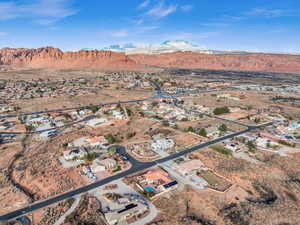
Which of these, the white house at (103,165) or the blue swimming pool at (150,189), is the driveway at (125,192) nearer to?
the blue swimming pool at (150,189)

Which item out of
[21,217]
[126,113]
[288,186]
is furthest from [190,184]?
[126,113]

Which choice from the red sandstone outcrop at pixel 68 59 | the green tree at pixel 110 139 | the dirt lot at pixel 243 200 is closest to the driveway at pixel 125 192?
the dirt lot at pixel 243 200

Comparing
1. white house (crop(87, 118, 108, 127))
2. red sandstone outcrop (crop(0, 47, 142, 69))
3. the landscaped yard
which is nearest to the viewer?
the landscaped yard

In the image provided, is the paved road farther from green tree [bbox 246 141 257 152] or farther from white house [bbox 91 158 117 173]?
green tree [bbox 246 141 257 152]

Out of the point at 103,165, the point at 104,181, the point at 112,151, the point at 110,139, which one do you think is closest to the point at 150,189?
the point at 104,181

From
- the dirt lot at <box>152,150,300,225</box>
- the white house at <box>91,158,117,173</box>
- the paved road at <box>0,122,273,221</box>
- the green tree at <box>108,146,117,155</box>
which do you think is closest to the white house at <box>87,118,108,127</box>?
the green tree at <box>108,146,117,155</box>

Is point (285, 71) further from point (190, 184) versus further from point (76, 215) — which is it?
point (76, 215)

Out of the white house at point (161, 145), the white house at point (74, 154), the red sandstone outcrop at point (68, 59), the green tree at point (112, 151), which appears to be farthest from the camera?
the red sandstone outcrop at point (68, 59)

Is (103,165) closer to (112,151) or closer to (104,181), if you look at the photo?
(104,181)
